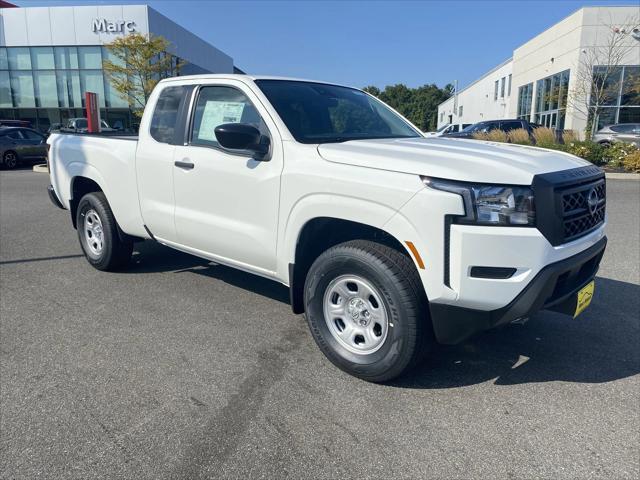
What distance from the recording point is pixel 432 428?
2803mm

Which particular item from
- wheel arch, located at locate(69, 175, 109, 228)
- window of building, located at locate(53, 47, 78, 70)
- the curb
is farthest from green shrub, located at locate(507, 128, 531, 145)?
window of building, located at locate(53, 47, 78, 70)

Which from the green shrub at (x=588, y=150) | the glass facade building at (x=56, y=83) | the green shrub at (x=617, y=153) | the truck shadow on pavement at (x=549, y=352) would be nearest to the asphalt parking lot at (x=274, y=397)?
the truck shadow on pavement at (x=549, y=352)

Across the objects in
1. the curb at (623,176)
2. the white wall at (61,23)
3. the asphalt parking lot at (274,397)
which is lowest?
the asphalt parking lot at (274,397)

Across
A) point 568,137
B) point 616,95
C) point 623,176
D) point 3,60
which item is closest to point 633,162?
point 623,176

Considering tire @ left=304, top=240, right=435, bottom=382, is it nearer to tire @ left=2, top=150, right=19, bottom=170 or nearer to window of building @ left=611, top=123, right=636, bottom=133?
tire @ left=2, top=150, right=19, bottom=170

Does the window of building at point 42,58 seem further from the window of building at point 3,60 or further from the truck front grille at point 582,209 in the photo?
the truck front grille at point 582,209

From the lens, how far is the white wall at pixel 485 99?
43594mm

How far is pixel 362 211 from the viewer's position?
305cm

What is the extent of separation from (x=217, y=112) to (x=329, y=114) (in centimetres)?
92

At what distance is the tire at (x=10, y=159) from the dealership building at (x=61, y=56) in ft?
50.9

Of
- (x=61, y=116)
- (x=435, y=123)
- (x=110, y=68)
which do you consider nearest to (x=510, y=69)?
(x=110, y=68)

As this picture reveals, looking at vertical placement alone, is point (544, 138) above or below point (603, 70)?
below

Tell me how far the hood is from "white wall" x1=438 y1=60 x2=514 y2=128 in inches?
1638

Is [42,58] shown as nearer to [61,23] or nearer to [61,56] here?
[61,56]
